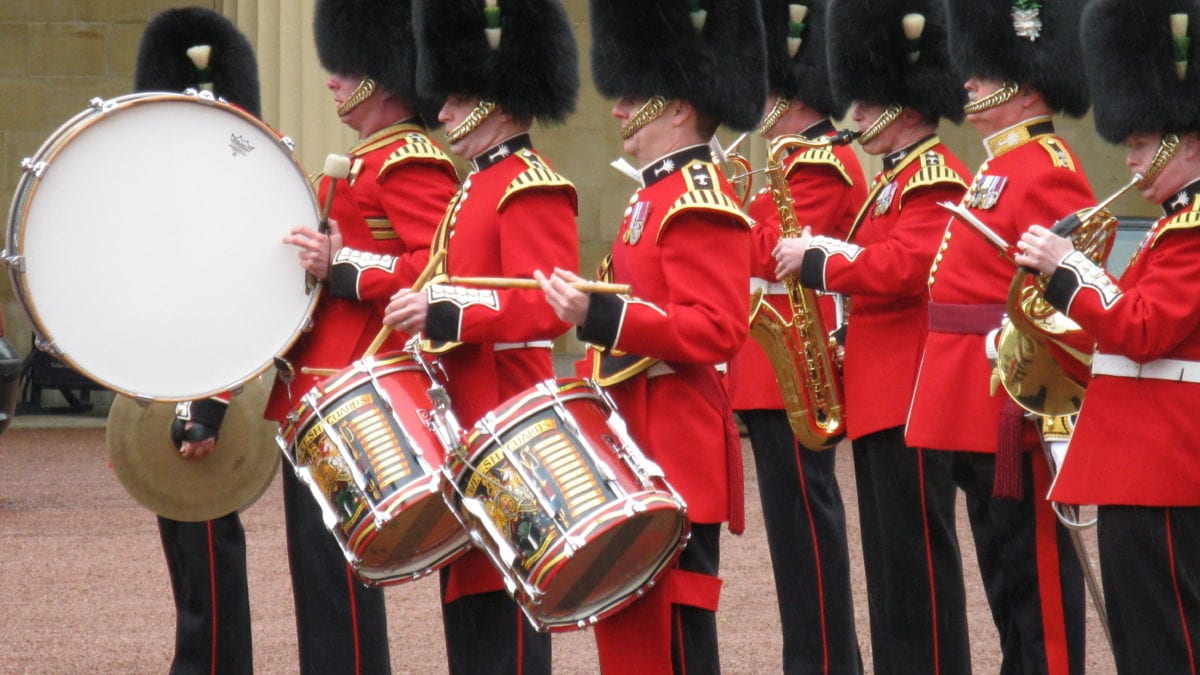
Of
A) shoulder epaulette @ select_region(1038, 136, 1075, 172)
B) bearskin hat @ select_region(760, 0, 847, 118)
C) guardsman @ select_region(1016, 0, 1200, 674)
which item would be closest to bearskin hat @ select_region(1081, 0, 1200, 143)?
guardsman @ select_region(1016, 0, 1200, 674)

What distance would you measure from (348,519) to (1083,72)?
7.31 ft

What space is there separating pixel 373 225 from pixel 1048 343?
1637 mm

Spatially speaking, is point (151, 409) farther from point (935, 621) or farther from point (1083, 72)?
point (1083, 72)

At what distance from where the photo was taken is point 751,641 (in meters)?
6.38

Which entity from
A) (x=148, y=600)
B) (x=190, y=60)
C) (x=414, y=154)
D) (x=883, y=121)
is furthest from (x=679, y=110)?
(x=148, y=600)

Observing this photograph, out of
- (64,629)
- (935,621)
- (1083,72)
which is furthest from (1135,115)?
(64,629)

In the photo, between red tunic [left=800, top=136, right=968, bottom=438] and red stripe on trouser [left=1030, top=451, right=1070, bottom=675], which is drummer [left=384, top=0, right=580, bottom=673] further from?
red stripe on trouser [left=1030, top=451, right=1070, bottom=675]

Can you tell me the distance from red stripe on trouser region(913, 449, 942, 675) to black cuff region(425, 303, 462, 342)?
1.42 metres

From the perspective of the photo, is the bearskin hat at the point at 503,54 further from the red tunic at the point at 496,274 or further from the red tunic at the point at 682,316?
the red tunic at the point at 682,316

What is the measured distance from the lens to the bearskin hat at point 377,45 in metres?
5.07

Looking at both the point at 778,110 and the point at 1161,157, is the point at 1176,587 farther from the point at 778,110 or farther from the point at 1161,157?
the point at 778,110

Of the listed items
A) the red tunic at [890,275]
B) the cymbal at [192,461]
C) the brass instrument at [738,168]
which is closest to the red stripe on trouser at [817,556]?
the red tunic at [890,275]

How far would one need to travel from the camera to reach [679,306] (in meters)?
3.99

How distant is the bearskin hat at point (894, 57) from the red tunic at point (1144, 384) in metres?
1.52
